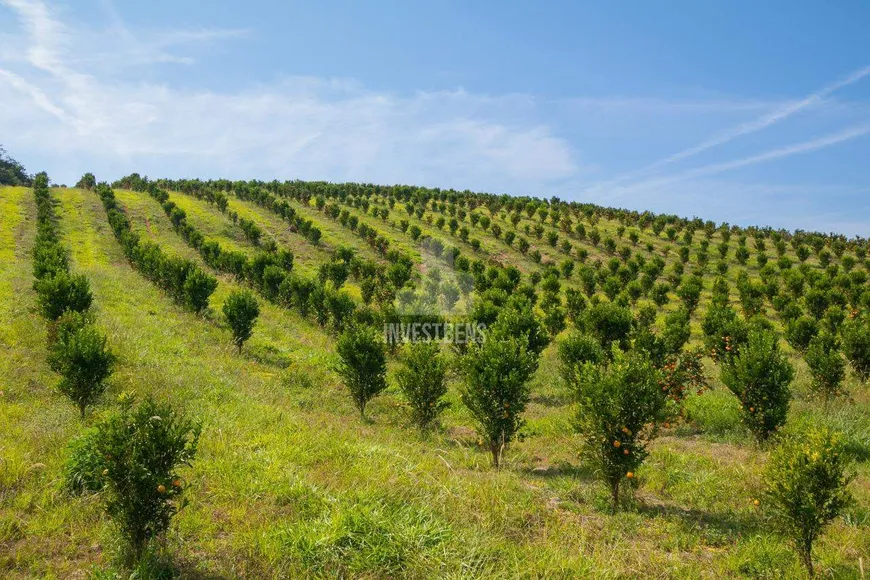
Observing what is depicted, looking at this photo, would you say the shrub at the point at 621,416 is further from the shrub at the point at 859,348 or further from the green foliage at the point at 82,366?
the shrub at the point at 859,348

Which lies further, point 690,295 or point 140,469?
point 690,295

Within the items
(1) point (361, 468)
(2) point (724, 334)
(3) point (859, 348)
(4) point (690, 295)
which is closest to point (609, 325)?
(2) point (724, 334)

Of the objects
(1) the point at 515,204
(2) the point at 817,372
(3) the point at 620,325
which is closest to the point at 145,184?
(1) the point at 515,204

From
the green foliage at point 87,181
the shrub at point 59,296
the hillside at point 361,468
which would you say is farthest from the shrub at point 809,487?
the green foliage at point 87,181

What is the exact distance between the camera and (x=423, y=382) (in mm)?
15281

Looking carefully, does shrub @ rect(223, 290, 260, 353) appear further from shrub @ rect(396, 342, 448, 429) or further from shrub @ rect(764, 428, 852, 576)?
shrub @ rect(764, 428, 852, 576)

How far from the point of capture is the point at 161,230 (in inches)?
2320

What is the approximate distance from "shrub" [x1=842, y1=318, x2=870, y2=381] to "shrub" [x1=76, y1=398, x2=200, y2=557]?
2629 centimetres

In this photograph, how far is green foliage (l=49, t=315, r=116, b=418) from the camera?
1155cm

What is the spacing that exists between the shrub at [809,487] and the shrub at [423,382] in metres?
9.66

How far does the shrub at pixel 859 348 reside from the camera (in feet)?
64.7

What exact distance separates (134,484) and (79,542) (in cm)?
196

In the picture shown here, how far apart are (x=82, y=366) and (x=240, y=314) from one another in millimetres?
10984

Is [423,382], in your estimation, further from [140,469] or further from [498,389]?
[140,469]
